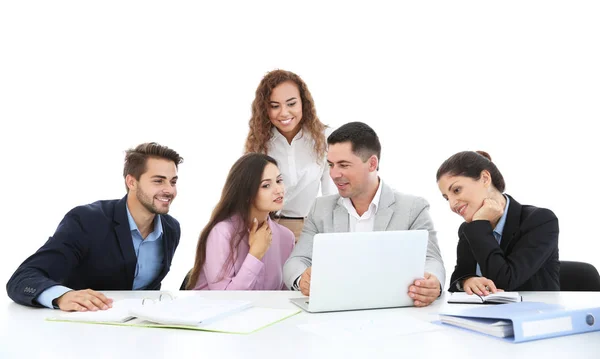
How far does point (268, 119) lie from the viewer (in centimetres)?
355

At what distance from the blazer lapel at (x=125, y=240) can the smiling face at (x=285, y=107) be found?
111 centimetres

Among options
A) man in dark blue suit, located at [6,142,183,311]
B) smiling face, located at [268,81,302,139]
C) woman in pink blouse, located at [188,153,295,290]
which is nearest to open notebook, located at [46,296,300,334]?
man in dark blue suit, located at [6,142,183,311]

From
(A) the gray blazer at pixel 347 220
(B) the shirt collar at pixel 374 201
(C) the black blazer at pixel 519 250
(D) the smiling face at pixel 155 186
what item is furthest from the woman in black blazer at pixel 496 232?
(D) the smiling face at pixel 155 186

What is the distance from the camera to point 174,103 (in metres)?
4.52

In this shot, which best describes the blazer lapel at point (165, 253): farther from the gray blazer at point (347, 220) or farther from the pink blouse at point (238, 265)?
the gray blazer at point (347, 220)

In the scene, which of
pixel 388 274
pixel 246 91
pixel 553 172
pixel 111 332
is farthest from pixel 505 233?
pixel 246 91

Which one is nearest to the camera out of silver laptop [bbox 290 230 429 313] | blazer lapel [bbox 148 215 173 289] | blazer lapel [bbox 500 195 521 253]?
silver laptop [bbox 290 230 429 313]

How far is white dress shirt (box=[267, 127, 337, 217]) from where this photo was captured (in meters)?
3.47

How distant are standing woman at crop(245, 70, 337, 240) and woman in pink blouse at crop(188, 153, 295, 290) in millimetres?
509

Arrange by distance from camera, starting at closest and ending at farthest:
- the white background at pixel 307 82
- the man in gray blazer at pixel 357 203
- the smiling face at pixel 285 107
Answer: the man in gray blazer at pixel 357 203
the smiling face at pixel 285 107
the white background at pixel 307 82

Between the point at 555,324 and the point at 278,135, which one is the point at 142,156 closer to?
the point at 278,135

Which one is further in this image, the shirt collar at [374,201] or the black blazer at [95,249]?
the shirt collar at [374,201]

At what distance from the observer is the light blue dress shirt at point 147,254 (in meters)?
2.79

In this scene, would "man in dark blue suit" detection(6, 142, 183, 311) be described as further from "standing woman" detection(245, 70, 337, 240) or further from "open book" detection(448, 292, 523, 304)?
"open book" detection(448, 292, 523, 304)
